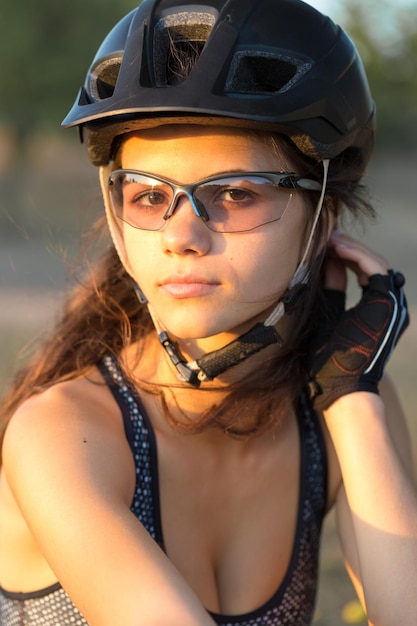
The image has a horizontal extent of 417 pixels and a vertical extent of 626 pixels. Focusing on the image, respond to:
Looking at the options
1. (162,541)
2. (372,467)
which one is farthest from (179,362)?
(372,467)

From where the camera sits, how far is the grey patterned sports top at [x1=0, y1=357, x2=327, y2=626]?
2.80 meters

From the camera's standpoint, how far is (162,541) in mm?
2824

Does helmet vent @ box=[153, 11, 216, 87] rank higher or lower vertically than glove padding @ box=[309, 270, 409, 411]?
higher

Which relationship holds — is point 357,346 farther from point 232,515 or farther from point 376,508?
point 232,515

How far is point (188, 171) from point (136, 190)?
20cm

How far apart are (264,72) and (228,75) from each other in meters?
0.20

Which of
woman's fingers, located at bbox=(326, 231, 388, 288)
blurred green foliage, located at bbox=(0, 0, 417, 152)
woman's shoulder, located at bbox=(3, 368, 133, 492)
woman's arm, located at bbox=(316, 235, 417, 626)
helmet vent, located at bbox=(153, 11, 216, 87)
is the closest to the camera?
woman's shoulder, located at bbox=(3, 368, 133, 492)

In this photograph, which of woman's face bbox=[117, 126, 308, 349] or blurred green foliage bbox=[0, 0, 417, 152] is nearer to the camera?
woman's face bbox=[117, 126, 308, 349]

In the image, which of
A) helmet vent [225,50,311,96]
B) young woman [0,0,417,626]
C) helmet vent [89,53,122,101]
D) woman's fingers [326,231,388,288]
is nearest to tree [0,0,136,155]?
woman's fingers [326,231,388,288]

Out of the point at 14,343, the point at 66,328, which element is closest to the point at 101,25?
the point at 14,343

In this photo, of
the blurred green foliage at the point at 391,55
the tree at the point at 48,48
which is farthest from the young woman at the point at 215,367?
the blurred green foliage at the point at 391,55

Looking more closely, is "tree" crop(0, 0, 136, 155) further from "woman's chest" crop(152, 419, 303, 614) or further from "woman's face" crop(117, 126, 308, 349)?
"woman's face" crop(117, 126, 308, 349)

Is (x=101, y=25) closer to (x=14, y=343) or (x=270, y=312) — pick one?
(x=14, y=343)

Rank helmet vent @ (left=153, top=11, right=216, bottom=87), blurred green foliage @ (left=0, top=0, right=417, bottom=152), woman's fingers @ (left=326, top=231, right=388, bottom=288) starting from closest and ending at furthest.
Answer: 1. helmet vent @ (left=153, top=11, right=216, bottom=87)
2. woman's fingers @ (left=326, top=231, right=388, bottom=288)
3. blurred green foliage @ (left=0, top=0, right=417, bottom=152)
